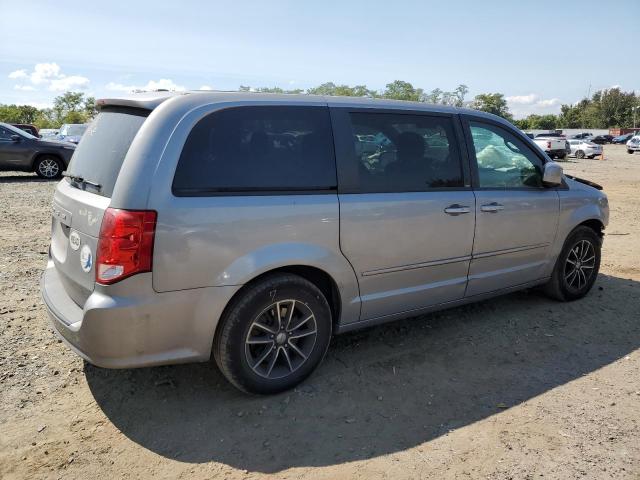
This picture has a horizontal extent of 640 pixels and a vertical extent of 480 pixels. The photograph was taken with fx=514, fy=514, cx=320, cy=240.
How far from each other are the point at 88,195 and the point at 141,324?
866 millimetres

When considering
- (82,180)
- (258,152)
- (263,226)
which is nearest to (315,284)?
(263,226)

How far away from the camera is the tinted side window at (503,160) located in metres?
4.22

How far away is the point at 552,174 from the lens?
452cm

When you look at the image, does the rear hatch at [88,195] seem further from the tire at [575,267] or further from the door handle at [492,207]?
the tire at [575,267]

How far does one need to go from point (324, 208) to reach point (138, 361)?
4.63ft

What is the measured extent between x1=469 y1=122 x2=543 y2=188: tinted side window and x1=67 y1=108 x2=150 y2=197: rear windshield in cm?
263

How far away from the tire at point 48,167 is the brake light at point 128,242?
13375mm

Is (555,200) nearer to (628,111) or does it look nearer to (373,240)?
(373,240)

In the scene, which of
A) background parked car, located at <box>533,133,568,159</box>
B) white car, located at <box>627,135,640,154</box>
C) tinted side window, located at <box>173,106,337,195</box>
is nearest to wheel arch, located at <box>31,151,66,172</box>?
tinted side window, located at <box>173,106,337,195</box>

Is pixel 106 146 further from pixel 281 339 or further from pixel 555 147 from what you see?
pixel 555 147

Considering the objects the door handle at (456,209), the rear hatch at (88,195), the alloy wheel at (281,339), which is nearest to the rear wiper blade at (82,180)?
the rear hatch at (88,195)

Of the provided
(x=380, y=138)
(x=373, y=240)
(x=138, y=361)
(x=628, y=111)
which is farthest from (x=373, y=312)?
(x=628, y=111)

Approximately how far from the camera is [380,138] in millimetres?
3643

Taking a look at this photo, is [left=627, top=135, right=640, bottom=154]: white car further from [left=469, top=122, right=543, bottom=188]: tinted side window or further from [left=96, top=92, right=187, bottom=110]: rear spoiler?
[left=96, top=92, right=187, bottom=110]: rear spoiler
